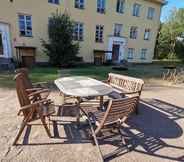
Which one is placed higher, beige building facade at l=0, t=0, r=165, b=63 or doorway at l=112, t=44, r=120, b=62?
beige building facade at l=0, t=0, r=165, b=63

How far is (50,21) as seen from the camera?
13.5 meters

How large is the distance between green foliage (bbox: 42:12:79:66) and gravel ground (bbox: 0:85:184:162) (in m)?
8.93

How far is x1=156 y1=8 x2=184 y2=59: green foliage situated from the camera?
3008 centimetres

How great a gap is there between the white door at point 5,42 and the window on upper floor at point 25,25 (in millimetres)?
1102

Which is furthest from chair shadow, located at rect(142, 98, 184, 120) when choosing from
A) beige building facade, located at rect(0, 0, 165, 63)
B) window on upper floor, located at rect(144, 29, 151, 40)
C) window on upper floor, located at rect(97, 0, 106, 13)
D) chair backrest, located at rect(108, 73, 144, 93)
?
window on upper floor, located at rect(144, 29, 151, 40)

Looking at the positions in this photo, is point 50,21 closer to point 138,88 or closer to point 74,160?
point 138,88

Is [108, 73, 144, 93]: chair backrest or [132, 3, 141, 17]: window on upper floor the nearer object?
[108, 73, 144, 93]: chair backrest

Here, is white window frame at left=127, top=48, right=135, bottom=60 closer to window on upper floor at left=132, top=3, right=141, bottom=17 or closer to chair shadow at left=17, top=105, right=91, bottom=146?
window on upper floor at left=132, top=3, right=141, bottom=17

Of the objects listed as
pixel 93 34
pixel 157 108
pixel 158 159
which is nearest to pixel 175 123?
pixel 157 108

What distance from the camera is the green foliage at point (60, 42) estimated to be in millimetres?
12930

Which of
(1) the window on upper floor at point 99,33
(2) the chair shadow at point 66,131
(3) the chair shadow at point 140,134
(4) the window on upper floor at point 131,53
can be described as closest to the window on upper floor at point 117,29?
(1) the window on upper floor at point 99,33

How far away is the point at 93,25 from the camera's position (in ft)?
54.1

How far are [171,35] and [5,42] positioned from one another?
3089 centimetres

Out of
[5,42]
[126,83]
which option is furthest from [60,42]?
[126,83]
